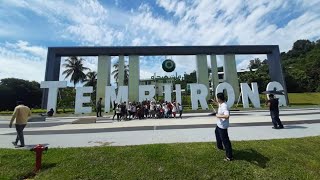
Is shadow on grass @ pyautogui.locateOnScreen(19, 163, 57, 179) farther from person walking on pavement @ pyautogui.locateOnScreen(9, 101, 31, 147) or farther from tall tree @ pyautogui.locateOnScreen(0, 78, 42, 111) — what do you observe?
tall tree @ pyautogui.locateOnScreen(0, 78, 42, 111)

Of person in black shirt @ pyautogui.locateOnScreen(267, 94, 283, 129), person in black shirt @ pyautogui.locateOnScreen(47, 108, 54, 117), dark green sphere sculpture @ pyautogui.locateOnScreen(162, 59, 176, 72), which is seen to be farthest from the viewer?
dark green sphere sculpture @ pyautogui.locateOnScreen(162, 59, 176, 72)

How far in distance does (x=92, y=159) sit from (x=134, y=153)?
1191 mm

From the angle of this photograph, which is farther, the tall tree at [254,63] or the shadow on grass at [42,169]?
the tall tree at [254,63]

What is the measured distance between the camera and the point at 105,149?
27.9 ft

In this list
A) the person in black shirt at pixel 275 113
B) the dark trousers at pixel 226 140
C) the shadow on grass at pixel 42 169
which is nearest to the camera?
the shadow on grass at pixel 42 169

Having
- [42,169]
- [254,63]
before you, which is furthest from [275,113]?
[254,63]

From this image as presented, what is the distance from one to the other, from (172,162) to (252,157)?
2216 millimetres

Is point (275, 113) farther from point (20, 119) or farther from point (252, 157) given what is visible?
point (20, 119)

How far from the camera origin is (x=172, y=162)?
7617 mm

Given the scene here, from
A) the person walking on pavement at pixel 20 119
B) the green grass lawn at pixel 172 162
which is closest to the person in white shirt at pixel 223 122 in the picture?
the green grass lawn at pixel 172 162

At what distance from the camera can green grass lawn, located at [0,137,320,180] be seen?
7094 millimetres

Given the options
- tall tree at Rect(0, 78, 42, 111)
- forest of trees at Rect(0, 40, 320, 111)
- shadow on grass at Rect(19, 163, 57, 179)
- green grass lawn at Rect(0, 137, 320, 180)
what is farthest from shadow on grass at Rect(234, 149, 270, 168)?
tall tree at Rect(0, 78, 42, 111)

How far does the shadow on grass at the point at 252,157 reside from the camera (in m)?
7.51

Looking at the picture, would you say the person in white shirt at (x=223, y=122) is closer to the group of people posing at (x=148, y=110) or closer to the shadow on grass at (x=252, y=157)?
the shadow on grass at (x=252, y=157)
